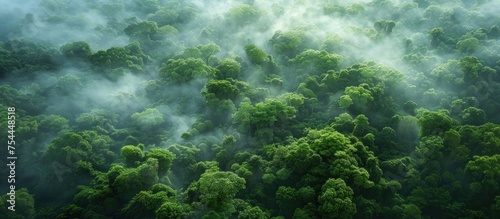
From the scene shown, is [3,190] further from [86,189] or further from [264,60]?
[264,60]

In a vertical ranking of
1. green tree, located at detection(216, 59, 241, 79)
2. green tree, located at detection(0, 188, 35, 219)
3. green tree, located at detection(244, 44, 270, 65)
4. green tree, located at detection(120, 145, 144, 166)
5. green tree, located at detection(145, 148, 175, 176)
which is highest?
green tree, located at detection(244, 44, 270, 65)

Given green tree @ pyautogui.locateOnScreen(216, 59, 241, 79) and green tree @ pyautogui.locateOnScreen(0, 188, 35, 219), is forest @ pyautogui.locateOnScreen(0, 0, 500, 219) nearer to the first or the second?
green tree @ pyautogui.locateOnScreen(0, 188, 35, 219)

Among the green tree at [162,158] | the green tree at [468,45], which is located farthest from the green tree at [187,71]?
the green tree at [468,45]

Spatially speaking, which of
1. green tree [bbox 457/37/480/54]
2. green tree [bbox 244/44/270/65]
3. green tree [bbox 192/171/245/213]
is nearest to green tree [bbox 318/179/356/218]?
green tree [bbox 192/171/245/213]

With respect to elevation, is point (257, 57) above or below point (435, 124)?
above

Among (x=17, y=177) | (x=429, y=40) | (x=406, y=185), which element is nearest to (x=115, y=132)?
(x=17, y=177)

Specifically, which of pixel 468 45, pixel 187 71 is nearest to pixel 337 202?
pixel 187 71

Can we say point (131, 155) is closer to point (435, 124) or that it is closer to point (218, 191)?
point (218, 191)

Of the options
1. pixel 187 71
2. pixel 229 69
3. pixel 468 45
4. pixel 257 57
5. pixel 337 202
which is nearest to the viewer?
pixel 337 202

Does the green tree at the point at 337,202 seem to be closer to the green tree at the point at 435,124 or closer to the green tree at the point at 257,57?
the green tree at the point at 435,124
